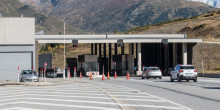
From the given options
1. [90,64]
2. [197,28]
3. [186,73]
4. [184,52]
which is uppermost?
[197,28]

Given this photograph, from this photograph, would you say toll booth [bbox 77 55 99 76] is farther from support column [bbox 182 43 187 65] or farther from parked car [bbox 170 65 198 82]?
parked car [bbox 170 65 198 82]

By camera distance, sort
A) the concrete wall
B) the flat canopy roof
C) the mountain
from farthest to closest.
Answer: the mountain < the flat canopy roof < the concrete wall

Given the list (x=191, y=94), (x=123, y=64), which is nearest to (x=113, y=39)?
(x=123, y=64)

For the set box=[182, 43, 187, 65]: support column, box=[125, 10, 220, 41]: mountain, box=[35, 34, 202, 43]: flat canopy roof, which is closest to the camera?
box=[35, 34, 202, 43]: flat canopy roof

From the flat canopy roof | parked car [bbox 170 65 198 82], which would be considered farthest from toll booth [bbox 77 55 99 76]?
parked car [bbox 170 65 198 82]

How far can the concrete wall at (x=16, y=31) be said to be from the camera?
2089 inches

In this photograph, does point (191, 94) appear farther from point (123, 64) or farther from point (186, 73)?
point (123, 64)

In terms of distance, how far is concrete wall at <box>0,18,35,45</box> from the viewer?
53.1 m

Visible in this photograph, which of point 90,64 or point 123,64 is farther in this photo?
point 123,64

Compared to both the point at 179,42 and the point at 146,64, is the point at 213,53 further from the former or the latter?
the point at 146,64

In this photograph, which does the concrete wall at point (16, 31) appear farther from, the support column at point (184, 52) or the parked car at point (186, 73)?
the support column at point (184, 52)

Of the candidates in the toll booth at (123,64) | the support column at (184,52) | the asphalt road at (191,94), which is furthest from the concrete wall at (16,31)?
the support column at (184,52)

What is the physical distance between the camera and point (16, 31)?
175 feet

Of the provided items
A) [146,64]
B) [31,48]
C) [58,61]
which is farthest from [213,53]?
[58,61]
